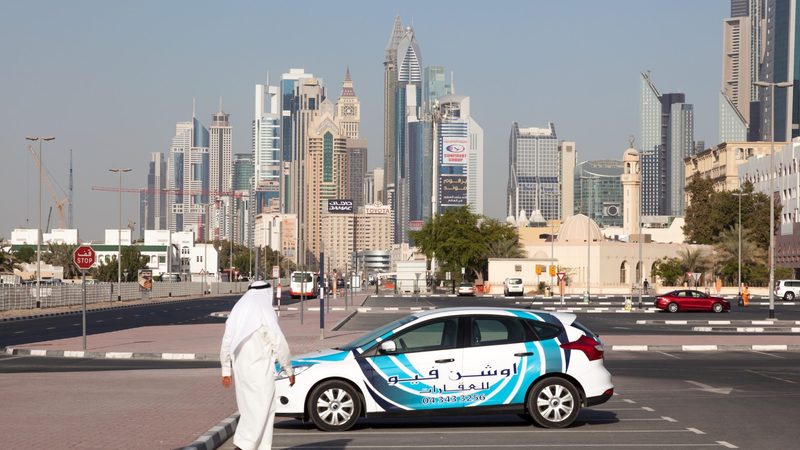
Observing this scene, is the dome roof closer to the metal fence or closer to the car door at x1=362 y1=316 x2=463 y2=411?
the metal fence

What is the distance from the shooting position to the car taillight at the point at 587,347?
1492 centimetres

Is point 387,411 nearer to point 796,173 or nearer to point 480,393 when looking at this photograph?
point 480,393

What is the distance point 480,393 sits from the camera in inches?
580

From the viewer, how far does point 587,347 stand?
1501 cm

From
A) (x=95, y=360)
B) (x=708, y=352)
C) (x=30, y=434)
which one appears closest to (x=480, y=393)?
(x=30, y=434)

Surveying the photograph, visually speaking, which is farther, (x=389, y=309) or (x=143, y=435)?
(x=389, y=309)

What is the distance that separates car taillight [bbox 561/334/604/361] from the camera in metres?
14.9

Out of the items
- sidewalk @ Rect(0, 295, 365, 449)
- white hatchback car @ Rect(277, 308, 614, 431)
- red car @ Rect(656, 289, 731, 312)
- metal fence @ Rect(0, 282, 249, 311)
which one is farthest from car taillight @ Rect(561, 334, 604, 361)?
metal fence @ Rect(0, 282, 249, 311)

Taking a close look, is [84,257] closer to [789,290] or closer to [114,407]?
[114,407]

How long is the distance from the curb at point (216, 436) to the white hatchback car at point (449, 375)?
612mm

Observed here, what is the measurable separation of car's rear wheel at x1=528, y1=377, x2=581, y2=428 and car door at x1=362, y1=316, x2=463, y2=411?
956mm

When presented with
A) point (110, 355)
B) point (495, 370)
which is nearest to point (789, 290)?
point (110, 355)

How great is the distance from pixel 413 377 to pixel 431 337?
0.56m

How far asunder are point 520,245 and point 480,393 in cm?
11963
